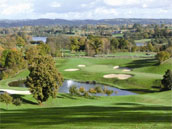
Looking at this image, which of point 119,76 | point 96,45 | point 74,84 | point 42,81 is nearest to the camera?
point 42,81

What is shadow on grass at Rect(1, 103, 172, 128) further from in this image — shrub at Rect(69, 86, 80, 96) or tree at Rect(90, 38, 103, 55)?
tree at Rect(90, 38, 103, 55)

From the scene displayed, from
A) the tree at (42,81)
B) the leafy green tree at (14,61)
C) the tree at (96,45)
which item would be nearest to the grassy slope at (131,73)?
the leafy green tree at (14,61)

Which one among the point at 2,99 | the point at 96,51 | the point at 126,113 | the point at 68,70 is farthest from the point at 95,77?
the point at 96,51

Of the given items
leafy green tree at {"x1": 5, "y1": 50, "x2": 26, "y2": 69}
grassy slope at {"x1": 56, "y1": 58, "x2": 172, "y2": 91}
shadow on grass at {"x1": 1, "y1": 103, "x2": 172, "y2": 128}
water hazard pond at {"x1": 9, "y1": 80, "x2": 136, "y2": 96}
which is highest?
shadow on grass at {"x1": 1, "y1": 103, "x2": 172, "y2": 128}

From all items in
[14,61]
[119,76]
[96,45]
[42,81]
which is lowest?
[119,76]

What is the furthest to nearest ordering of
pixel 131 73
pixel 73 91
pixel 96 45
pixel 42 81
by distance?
pixel 96 45 < pixel 131 73 < pixel 73 91 < pixel 42 81

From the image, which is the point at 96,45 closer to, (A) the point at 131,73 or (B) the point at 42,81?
(A) the point at 131,73

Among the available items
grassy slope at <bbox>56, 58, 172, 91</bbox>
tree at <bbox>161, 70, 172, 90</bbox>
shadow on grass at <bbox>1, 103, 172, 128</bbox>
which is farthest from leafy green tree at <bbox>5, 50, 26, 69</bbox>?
shadow on grass at <bbox>1, 103, 172, 128</bbox>

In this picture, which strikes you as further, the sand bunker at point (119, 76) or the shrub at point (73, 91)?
the sand bunker at point (119, 76)

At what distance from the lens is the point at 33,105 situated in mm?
36719

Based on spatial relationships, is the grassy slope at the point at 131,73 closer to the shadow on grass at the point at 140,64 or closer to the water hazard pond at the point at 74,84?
the shadow on grass at the point at 140,64

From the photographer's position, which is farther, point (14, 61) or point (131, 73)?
point (14, 61)

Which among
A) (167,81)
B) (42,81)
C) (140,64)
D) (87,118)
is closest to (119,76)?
(167,81)

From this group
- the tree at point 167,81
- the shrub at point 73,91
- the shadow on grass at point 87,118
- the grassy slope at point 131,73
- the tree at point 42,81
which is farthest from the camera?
the grassy slope at point 131,73
